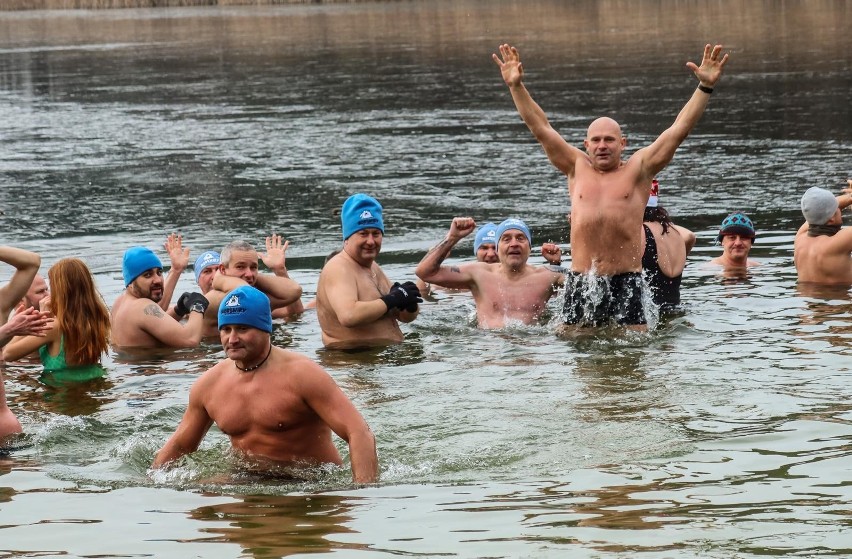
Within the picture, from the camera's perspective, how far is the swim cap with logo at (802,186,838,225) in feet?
44.0

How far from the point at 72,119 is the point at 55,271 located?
20.8 meters

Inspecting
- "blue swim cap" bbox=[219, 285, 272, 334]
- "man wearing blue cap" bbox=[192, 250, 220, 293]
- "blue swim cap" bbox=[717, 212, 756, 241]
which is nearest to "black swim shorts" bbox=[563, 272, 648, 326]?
"blue swim cap" bbox=[717, 212, 756, 241]

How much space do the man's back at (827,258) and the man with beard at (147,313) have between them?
585 centimetres

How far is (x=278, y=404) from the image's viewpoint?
803 centimetres

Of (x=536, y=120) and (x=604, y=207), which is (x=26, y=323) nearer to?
(x=536, y=120)

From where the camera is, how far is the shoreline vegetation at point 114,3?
77.6 meters

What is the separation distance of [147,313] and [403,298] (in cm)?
226

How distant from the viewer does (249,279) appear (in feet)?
40.4

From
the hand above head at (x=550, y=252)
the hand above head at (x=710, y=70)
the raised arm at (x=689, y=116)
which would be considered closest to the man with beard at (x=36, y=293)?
the hand above head at (x=550, y=252)

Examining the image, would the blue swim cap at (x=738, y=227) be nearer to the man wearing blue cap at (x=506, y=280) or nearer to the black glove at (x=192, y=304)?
the man wearing blue cap at (x=506, y=280)

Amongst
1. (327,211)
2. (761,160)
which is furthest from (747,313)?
(761,160)

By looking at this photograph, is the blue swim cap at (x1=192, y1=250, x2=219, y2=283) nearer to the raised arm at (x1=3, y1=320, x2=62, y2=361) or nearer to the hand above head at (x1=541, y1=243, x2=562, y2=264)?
the raised arm at (x1=3, y1=320, x2=62, y2=361)

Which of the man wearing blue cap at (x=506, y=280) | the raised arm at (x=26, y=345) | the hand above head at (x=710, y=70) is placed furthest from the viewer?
the man wearing blue cap at (x=506, y=280)

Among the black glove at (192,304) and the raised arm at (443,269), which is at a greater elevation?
the raised arm at (443,269)
